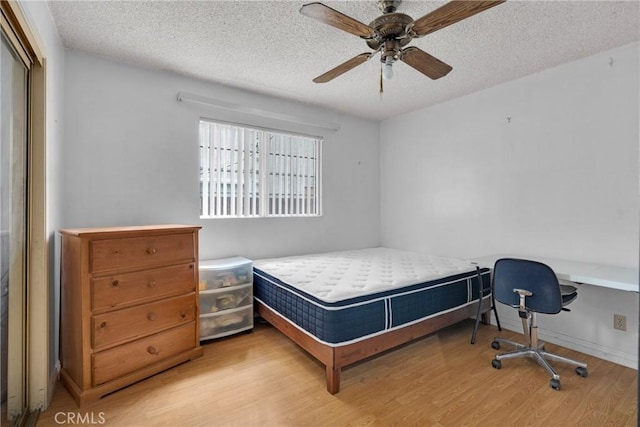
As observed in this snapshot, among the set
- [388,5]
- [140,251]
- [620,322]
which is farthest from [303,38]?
[620,322]

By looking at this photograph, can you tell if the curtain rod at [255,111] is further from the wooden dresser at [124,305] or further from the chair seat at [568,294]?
the chair seat at [568,294]

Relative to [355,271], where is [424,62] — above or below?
above

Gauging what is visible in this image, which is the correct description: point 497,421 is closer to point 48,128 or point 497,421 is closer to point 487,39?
point 487,39

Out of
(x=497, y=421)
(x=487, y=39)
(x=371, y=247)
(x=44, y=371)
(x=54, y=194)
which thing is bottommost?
(x=497, y=421)

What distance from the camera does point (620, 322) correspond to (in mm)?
2342

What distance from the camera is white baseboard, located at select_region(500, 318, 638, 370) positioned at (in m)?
2.27

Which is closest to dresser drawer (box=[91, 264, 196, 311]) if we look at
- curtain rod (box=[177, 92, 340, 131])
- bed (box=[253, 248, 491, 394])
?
bed (box=[253, 248, 491, 394])

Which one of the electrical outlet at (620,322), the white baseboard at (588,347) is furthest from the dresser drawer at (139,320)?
the electrical outlet at (620,322)

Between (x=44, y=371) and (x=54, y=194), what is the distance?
3.58 feet

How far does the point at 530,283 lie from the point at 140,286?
2.68 metres

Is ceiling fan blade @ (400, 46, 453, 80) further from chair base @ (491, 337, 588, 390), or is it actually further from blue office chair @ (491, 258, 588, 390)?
chair base @ (491, 337, 588, 390)

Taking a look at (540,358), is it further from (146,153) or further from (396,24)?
(146,153)

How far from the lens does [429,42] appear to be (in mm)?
2260

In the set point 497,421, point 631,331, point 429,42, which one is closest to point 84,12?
point 429,42
